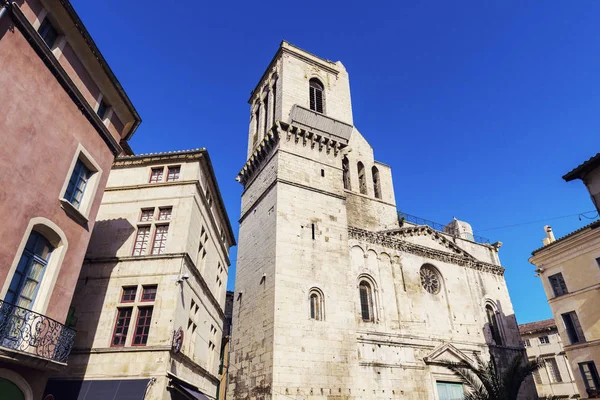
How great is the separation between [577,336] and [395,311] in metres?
12.1

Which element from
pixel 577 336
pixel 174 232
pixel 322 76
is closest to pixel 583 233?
pixel 577 336

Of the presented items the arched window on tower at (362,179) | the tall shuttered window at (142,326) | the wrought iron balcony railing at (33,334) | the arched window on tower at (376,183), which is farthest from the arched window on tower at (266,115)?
the wrought iron balcony railing at (33,334)

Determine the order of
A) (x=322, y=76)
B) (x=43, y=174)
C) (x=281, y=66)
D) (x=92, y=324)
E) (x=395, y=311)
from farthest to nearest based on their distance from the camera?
(x=322, y=76)
(x=281, y=66)
(x=395, y=311)
(x=92, y=324)
(x=43, y=174)

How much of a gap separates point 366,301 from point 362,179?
412 inches

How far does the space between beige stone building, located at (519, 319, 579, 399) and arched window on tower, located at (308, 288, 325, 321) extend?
1145 inches

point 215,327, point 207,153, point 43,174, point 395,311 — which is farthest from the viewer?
point 395,311

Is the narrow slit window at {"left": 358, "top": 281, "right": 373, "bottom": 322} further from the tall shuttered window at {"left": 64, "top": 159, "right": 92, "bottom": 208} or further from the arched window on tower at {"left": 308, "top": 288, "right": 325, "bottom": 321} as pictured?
the tall shuttered window at {"left": 64, "top": 159, "right": 92, "bottom": 208}

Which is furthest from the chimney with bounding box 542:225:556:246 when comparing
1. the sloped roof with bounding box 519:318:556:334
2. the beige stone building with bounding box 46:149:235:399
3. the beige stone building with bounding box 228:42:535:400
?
the beige stone building with bounding box 46:149:235:399

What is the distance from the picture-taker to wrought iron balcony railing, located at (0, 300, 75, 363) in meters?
8.62

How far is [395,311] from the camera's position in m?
24.0

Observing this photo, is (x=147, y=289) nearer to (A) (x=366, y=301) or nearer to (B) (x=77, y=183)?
(B) (x=77, y=183)

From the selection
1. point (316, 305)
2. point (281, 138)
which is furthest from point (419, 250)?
point (281, 138)

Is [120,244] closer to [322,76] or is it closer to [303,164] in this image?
[303,164]

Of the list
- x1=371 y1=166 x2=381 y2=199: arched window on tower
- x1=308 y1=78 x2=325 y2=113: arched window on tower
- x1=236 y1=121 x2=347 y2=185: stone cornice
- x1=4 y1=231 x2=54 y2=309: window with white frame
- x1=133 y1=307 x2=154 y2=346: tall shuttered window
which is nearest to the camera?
x1=4 y1=231 x2=54 y2=309: window with white frame
